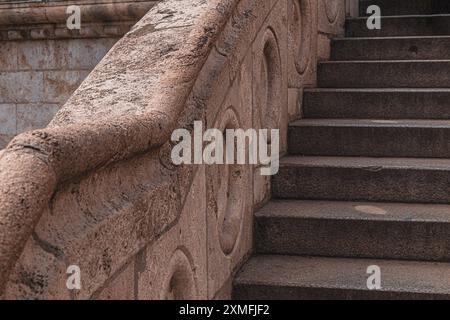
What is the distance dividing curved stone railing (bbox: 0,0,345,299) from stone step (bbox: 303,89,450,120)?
74 cm

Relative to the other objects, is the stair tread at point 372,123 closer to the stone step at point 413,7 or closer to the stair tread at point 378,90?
the stair tread at point 378,90

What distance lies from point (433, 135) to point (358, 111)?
63 centimetres

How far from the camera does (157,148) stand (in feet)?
5.74

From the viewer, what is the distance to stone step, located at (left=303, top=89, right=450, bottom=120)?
3.71 metres

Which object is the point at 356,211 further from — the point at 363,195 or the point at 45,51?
the point at 45,51

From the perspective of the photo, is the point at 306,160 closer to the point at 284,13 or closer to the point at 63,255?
the point at 284,13

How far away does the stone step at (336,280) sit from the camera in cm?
235

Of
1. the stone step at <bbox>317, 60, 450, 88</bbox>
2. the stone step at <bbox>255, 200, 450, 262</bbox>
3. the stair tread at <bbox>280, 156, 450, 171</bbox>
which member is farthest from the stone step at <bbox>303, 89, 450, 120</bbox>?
the stone step at <bbox>255, 200, 450, 262</bbox>

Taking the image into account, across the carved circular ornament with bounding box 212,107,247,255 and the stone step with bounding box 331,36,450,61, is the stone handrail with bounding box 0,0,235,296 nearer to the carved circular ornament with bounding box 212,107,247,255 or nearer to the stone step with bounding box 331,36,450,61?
the carved circular ornament with bounding box 212,107,247,255

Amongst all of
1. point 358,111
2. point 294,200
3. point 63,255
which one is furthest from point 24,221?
point 358,111

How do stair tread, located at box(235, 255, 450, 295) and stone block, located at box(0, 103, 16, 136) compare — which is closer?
stair tread, located at box(235, 255, 450, 295)

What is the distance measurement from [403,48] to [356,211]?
7.06ft

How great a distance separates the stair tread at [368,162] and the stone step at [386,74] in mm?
997

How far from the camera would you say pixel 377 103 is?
3793 mm
